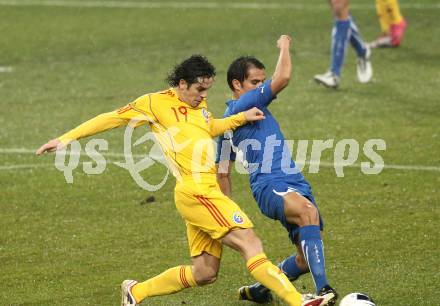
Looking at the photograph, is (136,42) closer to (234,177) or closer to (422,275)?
(234,177)

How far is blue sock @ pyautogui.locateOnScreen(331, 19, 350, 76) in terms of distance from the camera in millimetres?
17906

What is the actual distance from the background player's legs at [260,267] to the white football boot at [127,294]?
1.05 m

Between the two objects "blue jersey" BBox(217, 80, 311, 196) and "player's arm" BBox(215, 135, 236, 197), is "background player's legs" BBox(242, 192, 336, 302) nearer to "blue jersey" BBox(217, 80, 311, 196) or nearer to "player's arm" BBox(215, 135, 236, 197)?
"blue jersey" BBox(217, 80, 311, 196)

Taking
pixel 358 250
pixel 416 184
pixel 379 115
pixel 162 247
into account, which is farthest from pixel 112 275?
pixel 379 115

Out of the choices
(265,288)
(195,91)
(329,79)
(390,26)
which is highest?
(390,26)

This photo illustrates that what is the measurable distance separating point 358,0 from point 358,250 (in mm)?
14716

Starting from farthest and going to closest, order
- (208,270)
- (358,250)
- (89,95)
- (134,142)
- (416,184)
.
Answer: (89,95), (134,142), (416,184), (358,250), (208,270)

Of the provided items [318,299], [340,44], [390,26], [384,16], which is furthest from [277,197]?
[384,16]

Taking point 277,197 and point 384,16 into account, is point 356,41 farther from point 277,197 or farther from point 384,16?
point 277,197

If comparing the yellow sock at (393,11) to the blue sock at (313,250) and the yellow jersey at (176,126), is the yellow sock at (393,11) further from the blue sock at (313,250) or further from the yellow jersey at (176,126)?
the blue sock at (313,250)

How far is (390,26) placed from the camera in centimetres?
2069

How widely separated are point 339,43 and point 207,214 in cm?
980

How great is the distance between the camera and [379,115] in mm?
16344

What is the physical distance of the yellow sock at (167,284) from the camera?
8.98 metres
